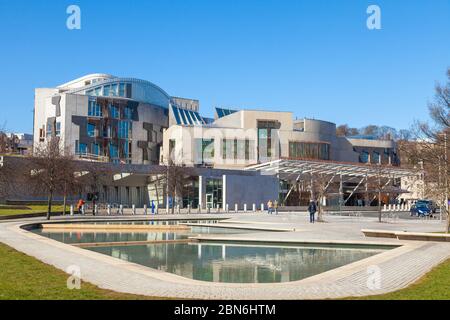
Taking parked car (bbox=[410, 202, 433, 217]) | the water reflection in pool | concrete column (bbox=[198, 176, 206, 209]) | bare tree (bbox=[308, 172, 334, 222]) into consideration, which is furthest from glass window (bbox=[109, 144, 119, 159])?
the water reflection in pool

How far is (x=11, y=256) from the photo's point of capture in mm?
13492

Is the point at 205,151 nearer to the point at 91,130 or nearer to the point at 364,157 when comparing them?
the point at 91,130

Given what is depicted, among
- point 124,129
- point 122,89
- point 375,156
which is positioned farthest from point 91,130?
point 375,156

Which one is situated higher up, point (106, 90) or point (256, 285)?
point (106, 90)

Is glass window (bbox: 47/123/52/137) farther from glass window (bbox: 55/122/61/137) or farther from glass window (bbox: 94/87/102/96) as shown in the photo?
glass window (bbox: 94/87/102/96)

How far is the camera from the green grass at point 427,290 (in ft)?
27.5

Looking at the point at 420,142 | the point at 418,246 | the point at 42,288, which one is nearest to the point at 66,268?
the point at 42,288

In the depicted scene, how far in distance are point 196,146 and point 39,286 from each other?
63.5 metres

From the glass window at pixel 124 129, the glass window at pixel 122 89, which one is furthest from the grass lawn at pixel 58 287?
the glass window at pixel 122 89

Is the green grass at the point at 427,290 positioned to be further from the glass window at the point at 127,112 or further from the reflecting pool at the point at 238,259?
the glass window at the point at 127,112

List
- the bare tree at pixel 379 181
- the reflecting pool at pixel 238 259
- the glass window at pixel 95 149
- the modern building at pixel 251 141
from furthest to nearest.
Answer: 1. the glass window at pixel 95 149
2. the modern building at pixel 251 141
3. the bare tree at pixel 379 181
4. the reflecting pool at pixel 238 259

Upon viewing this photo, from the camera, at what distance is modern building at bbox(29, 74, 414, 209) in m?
62.4

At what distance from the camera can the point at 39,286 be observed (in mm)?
9109

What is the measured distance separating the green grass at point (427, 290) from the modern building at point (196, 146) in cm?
4468
